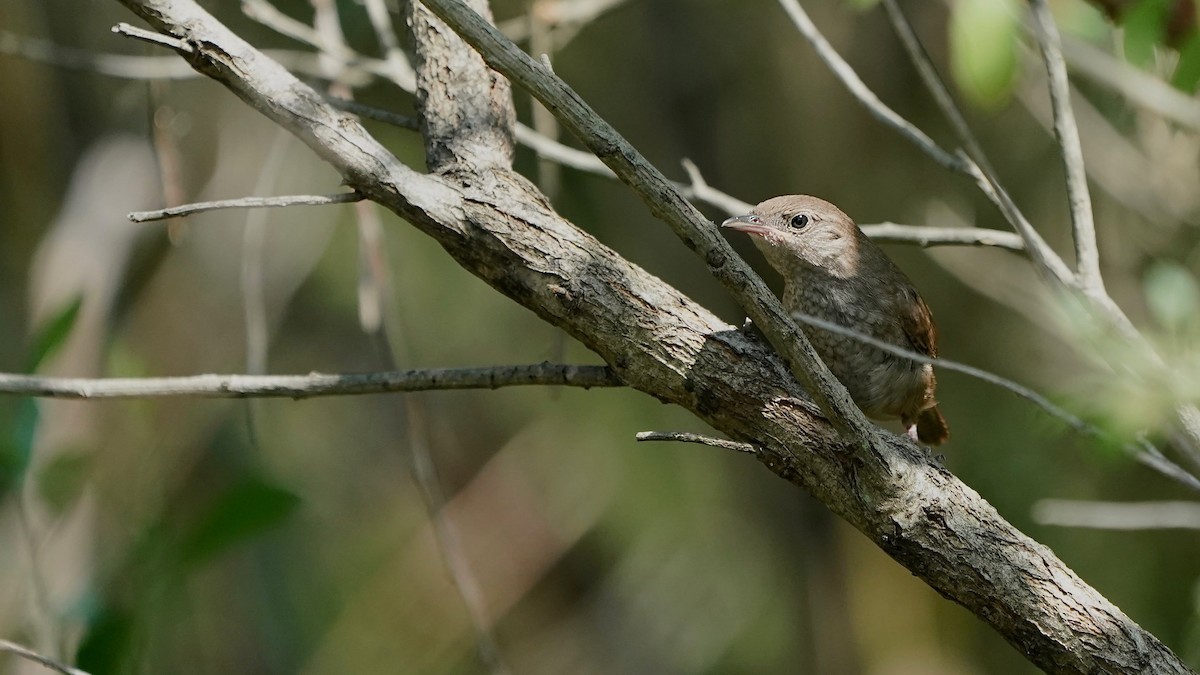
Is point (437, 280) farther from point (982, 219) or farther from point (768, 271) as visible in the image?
point (982, 219)

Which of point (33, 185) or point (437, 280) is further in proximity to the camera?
point (437, 280)

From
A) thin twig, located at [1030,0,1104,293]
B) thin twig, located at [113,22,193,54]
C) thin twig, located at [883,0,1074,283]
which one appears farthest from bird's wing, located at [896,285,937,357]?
thin twig, located at [113,22,193,54]

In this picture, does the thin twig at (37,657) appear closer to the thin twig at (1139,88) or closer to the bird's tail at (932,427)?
the bird's tail at (932,427)

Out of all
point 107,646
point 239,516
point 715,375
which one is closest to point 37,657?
point 107,646

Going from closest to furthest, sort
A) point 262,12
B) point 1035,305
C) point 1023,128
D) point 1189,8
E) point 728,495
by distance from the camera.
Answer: point 1189,8
point 262,12
point 1035,305
point 1023,128
point 728,495

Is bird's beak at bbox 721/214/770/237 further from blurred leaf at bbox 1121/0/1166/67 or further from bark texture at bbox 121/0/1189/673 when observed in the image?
blurred leaf at bbox 1121/0/1166/67

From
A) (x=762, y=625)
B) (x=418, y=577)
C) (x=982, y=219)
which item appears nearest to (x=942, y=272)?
(x=982, y=219)

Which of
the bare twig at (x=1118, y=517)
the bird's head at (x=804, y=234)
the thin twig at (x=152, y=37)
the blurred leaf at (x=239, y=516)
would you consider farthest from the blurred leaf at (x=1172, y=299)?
the thin twig at (x=152, y=37)
